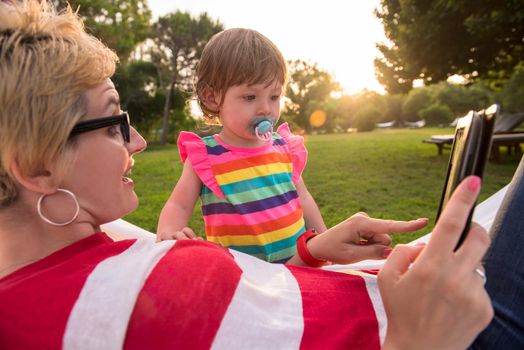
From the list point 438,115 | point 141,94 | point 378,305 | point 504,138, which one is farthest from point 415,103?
point 378,305

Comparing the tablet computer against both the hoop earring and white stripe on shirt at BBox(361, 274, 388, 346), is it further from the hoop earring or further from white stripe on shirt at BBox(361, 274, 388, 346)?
the hoop earring

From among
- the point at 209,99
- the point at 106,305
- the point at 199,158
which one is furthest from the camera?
the point at 209,99

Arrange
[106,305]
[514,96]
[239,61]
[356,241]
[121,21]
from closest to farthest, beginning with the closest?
[106,305] → [356,241] → [239,61] → [121,21] → [514,96]

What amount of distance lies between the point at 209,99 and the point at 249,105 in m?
0.31

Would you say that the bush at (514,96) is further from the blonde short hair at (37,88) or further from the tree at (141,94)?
the blonde short hair at (37,88)

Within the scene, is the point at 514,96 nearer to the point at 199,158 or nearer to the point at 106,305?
the point at 199,158

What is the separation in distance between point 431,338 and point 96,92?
0.99 m

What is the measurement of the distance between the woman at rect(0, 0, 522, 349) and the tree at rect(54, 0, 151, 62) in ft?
62.3

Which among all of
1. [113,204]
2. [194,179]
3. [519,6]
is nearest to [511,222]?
[113,204]

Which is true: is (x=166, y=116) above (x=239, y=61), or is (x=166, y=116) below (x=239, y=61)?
below

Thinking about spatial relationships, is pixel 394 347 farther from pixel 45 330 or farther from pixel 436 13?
pixel 436 13

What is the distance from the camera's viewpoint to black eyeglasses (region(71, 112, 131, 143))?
3.47 feet

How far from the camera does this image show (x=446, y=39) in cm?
1134

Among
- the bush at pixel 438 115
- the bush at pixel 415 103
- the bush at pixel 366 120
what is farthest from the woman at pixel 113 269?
the bush at pixel 415 103
